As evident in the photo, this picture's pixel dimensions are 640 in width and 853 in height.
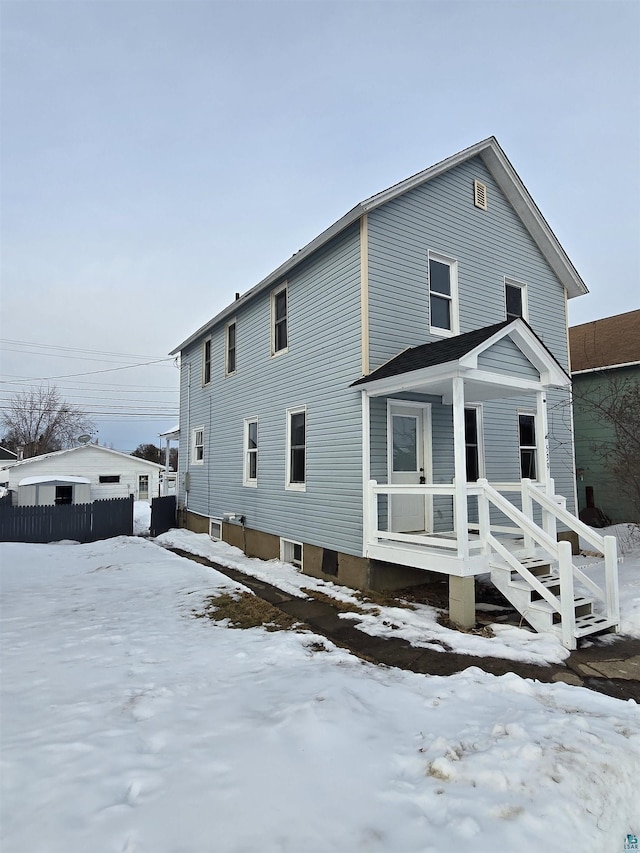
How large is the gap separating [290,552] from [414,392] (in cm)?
462

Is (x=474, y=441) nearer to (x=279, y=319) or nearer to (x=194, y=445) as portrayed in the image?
(x=279, y=319)

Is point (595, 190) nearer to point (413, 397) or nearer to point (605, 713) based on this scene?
point (413, 397)

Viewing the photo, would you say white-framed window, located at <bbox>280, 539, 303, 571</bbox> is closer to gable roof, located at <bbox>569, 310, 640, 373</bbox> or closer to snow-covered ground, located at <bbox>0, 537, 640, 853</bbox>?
snow-covered ground, located at <bbox>0, 537, 640, 853</bbox>

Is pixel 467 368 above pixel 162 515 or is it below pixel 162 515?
above

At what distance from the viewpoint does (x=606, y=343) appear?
1606 centimetres

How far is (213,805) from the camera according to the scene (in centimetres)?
240

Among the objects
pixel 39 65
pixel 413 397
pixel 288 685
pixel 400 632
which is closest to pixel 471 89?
pixel 413 397

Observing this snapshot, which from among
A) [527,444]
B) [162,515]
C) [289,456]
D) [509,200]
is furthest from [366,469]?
[162,515]

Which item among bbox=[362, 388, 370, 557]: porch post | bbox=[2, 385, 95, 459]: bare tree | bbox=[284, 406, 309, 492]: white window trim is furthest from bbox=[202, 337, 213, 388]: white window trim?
bbox=[2, 385, 95, 459]: bare tree

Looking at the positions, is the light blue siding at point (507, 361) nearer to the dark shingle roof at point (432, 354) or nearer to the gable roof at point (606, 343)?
the dark shingle roof at point (432, 354)

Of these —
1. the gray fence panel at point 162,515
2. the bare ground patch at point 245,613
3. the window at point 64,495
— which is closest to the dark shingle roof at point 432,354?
the bare ground patch at point 245,613

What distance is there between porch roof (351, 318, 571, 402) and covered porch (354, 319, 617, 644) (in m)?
0.02

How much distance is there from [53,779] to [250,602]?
14.7ft

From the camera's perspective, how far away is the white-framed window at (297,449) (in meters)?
9.80
